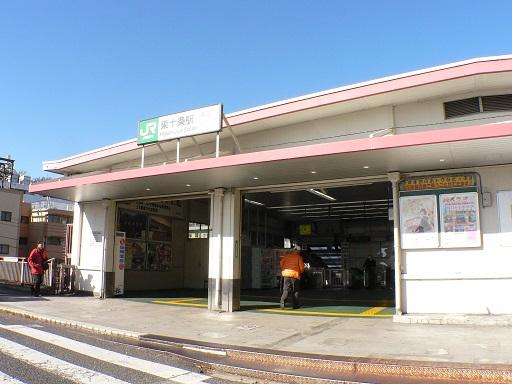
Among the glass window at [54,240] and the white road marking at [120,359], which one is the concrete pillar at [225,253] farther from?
the glass window at [54,240]

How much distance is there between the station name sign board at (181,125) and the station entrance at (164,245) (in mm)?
4730

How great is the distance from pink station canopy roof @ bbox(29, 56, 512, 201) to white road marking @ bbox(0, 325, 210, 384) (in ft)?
15.1

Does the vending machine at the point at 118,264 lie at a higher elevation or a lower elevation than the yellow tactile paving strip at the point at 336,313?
higher

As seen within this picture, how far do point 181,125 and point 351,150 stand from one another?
5.25 m

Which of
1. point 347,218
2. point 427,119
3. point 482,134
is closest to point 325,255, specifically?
point 347,218

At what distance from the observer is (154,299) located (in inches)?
628

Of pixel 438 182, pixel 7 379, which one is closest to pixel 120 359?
pixel 7 379

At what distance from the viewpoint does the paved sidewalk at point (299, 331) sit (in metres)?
7.20

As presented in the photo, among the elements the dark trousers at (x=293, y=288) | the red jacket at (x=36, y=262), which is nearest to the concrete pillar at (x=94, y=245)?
the red jacket at (x=36, y=262)

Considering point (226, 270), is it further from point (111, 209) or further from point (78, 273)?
point (78, 273)

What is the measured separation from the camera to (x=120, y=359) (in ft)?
22.8

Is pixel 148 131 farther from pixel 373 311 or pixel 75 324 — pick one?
pixel 373 311

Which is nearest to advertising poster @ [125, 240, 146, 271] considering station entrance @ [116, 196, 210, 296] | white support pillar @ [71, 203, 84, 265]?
station entrance @ [116, 196, 210, 296]

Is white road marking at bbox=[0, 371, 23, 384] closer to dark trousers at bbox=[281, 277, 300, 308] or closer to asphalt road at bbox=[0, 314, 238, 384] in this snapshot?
asphalt road at bbox=[0, 314, 238, 384]
